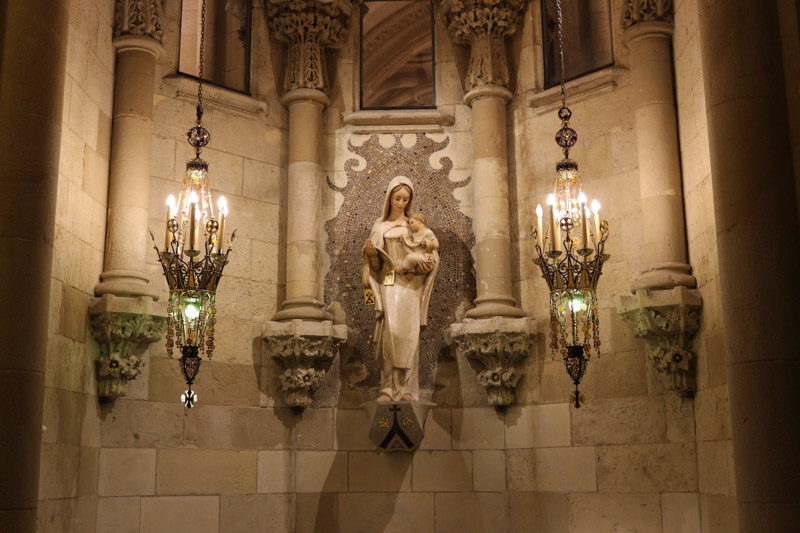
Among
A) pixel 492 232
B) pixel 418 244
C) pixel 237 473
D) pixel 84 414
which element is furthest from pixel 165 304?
pixel 492 232

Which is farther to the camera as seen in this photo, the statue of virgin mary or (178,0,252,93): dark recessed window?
(178,0,252,93): dark recessed window

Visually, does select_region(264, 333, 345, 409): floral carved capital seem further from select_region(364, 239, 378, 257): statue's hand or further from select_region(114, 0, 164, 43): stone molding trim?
select_region(114, 0, 164, 43): stone molding trim

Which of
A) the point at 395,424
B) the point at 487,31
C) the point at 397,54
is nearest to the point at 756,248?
the point at 395,424

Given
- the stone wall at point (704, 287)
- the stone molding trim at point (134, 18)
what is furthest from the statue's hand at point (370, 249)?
the stone wall at point (704, 287)

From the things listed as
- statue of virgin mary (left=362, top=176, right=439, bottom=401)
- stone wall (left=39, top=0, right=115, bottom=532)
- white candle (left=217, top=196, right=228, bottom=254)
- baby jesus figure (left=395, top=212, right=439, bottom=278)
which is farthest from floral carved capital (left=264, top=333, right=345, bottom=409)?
stone wall (left=39, top=0, right=115, bottom=532)

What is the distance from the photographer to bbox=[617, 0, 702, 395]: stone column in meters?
7.43

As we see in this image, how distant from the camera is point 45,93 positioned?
5570 millimetres

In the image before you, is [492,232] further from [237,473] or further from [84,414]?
[84,414]

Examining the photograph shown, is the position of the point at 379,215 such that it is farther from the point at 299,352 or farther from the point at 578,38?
the point at 578,38

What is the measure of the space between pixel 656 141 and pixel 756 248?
2.83 meters

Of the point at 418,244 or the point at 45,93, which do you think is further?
the point at 418,244

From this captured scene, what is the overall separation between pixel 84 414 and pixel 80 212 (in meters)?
1.64

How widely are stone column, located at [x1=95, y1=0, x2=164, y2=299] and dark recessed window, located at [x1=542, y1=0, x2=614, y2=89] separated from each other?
390 centimetres

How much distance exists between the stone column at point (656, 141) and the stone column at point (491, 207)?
1.40 meters
